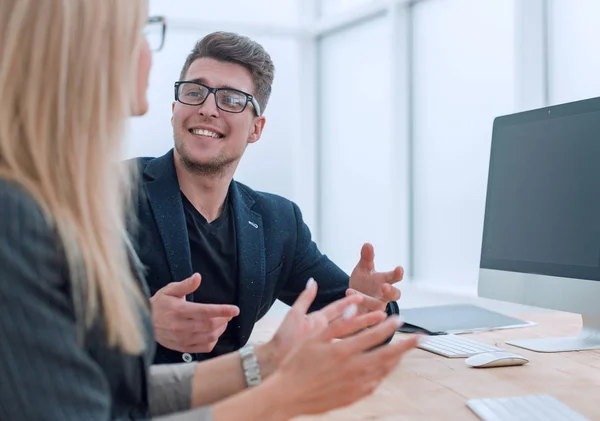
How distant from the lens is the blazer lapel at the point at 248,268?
216cm

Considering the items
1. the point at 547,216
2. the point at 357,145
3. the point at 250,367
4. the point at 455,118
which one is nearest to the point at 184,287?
the point at 250,367

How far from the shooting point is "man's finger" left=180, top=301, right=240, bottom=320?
60.1 inches

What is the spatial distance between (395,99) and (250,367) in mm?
3137

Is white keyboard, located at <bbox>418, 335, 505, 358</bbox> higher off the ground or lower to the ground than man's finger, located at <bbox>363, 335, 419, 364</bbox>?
lower

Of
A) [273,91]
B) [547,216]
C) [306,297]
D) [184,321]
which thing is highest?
[273,91]

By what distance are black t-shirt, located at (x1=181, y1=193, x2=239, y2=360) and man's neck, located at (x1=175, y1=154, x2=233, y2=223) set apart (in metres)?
0.03

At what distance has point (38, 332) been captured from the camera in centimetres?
81

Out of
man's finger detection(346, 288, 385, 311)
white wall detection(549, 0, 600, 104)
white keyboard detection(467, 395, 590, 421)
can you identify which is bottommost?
white keyboard detection(467, 395, 590, 421)

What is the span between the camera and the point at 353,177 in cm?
477

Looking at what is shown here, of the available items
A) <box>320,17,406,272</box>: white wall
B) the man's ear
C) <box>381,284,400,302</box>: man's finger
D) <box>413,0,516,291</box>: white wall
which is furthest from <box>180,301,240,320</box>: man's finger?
<box>320,17,406,272</box>: white wall

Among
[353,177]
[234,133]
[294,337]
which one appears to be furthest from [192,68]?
[353,177]

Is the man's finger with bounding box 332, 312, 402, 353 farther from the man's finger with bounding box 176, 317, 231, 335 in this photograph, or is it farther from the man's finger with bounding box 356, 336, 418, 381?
the man's finger with bounding box 176, 317, 231, 335

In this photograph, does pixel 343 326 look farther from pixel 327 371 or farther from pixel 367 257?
pixel 367 257

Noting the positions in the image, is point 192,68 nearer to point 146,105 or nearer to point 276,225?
point 276,225
